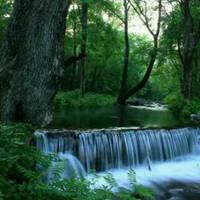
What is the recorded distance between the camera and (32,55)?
20.3 ft

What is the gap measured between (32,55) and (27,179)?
1.78 m

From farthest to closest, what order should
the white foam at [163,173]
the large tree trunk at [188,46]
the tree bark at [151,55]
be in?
the tree bark at [151,55] → the large tree trunk at [188,46] → the white foam at [163,173]

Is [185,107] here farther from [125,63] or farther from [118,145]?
[118,145]

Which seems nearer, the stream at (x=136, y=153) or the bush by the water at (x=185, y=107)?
the stream at (x=136, y=153)

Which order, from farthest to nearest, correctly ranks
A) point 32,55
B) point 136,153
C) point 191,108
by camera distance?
point 191,108 → point 136,153 → point 32,55

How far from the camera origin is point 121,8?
34156 millimetres

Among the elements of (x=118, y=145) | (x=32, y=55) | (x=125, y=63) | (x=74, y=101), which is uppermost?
(x=125, y=63)

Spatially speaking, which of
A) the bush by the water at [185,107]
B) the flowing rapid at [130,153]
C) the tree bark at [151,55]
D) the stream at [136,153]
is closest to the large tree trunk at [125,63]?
the tree bark at [151,55]

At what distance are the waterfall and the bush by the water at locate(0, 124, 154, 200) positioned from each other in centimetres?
505

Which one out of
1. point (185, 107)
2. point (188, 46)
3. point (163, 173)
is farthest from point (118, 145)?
point (188, 46)

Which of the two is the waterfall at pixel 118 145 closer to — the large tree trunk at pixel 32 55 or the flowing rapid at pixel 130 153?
the flowing rapid at pixel 130 153

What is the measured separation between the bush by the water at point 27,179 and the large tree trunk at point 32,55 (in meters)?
0.44

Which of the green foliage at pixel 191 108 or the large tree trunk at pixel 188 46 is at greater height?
the large tree trunk at pixel 188 46

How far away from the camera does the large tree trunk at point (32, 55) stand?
20.1 feet
